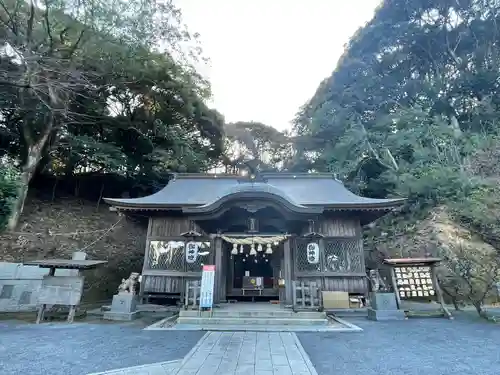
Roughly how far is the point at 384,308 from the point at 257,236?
4489mm

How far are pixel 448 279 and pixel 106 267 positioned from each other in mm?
15392

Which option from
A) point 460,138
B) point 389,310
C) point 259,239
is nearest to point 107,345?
point 259,239

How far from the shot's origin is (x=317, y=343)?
19.7ft

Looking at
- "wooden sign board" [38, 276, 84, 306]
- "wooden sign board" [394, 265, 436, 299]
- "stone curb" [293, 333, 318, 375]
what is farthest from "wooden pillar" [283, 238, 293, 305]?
"wooden sign board" [38, 276, 84, 306]

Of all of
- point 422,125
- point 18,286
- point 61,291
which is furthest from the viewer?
point 422,125

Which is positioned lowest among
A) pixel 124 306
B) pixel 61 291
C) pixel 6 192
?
pixel 124 306

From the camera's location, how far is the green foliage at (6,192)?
1233 centimetres

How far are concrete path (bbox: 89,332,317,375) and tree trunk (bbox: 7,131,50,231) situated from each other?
42.3 feet

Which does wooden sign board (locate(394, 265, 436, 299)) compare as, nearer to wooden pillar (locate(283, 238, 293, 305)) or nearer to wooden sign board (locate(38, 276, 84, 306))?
wooden pillar (locate(283, 238, 293, 305))

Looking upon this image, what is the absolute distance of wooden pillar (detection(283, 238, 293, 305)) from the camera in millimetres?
9113

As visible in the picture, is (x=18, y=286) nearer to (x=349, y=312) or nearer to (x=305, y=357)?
(x=305, y=357)

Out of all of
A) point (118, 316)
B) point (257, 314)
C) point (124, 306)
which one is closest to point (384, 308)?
point (257, 314)

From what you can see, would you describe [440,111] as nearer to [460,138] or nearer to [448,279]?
[460,138]

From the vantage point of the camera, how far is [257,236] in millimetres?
9547
